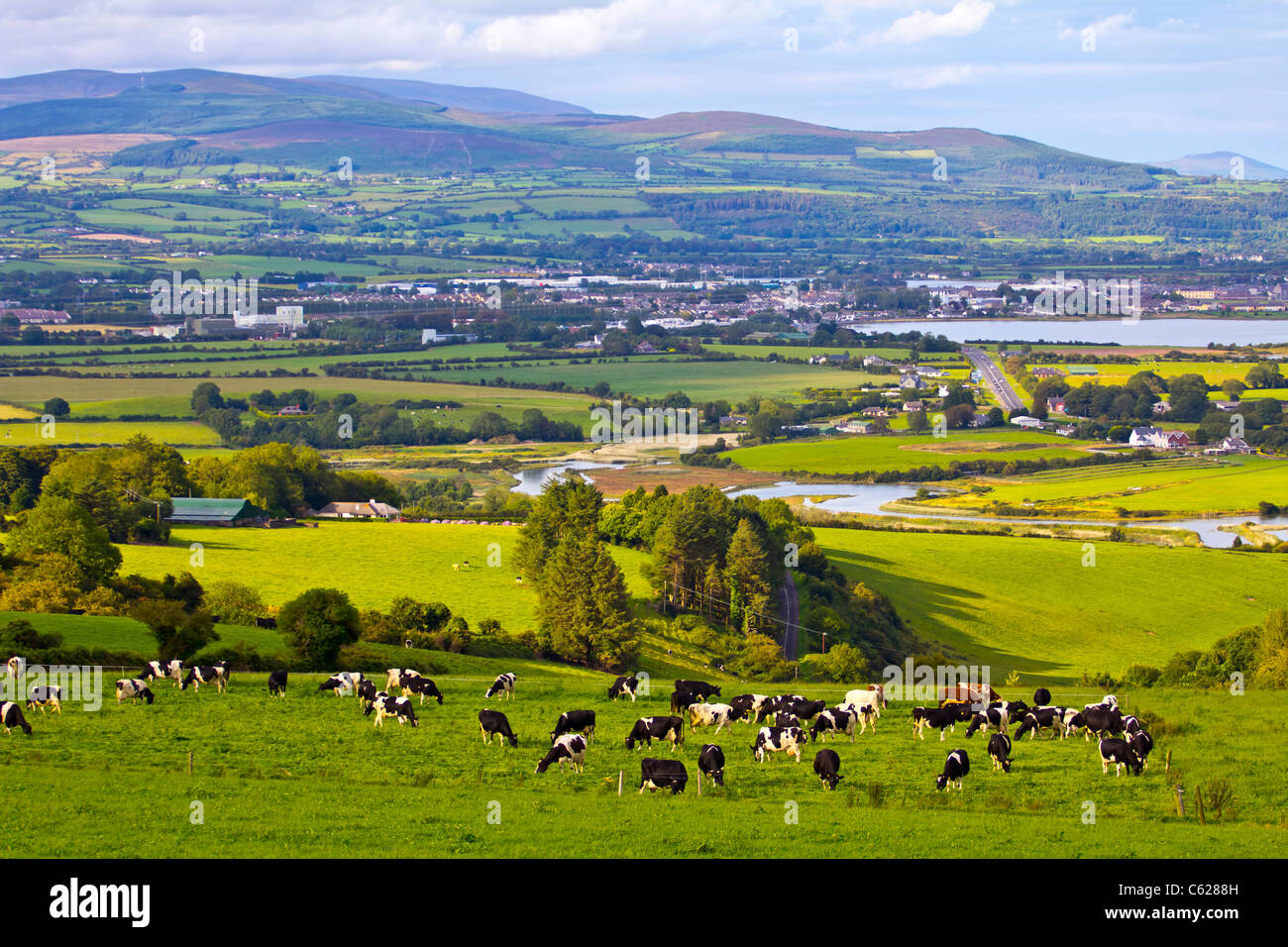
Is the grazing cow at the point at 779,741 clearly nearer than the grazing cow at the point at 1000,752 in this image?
No

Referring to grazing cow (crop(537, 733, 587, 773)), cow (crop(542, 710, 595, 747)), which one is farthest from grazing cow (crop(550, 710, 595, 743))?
grazing cow (crop(537, 733, 587, 773))

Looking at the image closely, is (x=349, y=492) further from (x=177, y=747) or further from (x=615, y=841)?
(x=615, y=841)

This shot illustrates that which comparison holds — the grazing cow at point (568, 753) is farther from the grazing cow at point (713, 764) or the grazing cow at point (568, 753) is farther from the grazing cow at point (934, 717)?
the grazing cow at point (934, 717)

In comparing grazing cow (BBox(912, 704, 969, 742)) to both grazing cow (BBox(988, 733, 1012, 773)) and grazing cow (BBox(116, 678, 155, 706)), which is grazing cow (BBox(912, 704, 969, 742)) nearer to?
grazing cow (BBox(988, 733, 1012, 773))

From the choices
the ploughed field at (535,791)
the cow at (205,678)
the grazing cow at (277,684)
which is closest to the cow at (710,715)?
the ploughed field at (535,791)

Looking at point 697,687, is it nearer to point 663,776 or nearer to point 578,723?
point 578,723
